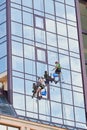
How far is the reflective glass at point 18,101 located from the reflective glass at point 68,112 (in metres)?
5.18

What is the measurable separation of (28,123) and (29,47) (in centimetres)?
1078

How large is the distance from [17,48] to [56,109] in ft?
24.5

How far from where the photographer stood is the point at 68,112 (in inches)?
2347

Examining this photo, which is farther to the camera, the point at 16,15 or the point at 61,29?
the point at 61,29

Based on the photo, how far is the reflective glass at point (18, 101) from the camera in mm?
56003

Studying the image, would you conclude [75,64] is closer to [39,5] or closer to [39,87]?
[39,5]

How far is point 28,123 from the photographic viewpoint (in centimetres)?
5241

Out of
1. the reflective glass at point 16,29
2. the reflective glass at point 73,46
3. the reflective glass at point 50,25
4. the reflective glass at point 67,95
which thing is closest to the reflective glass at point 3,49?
the reflective glass at point 16,29

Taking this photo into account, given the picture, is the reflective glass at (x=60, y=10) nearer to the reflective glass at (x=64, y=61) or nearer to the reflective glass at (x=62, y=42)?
the reflective glass at (x=62, y=42)

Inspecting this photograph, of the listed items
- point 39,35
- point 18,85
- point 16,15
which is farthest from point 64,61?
point 18,85

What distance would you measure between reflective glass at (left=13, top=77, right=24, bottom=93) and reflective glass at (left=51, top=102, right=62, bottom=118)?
12.6ft

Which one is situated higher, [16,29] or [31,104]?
[16,29]

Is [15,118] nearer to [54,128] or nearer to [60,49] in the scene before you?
[54,128]

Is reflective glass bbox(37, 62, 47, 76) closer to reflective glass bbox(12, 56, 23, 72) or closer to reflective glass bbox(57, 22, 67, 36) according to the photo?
reflective glass bbox(12, 56, 23, 72)
